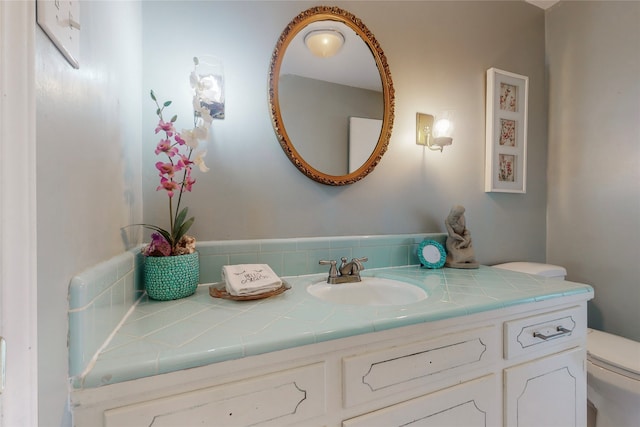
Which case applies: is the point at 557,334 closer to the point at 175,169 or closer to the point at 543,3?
the point at 175,169

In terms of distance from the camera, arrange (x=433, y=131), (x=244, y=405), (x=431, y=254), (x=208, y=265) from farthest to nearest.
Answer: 1. (x=433, y=131)
2. (x=431, y=254)
3. (x=208, y=265)
4. (x=244, y=405)

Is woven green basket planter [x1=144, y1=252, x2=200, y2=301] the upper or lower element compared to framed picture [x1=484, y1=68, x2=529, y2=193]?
lower

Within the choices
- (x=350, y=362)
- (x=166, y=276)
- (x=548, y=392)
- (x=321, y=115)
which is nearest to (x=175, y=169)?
(x=166, y=276)

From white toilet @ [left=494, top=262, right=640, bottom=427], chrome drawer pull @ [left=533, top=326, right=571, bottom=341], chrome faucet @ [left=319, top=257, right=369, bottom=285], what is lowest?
white toilet @ [left=494, top=262, right=640, bottom=427]

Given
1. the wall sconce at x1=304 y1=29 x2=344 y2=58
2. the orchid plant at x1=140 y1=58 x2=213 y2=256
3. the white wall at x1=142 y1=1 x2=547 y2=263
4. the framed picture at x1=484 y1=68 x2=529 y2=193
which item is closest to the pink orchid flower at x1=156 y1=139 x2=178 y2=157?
the orchid plant at x1=140 y1=58 x2=213 y2=256

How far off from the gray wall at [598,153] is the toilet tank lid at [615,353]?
22cm

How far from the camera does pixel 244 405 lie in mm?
563

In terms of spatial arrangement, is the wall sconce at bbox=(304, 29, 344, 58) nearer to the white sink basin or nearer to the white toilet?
the white sink basin

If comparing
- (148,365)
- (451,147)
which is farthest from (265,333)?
(451,147)

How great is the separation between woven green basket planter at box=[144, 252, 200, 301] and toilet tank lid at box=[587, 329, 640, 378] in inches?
65.7

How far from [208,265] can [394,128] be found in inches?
40.6

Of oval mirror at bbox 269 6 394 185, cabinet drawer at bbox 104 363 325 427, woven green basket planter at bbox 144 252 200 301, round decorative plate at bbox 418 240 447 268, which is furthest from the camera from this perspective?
round decorative plate at bbox 418 240 447 268

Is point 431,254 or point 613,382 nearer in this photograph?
point 613,382

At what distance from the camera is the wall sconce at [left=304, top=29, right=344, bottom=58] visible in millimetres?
1179
